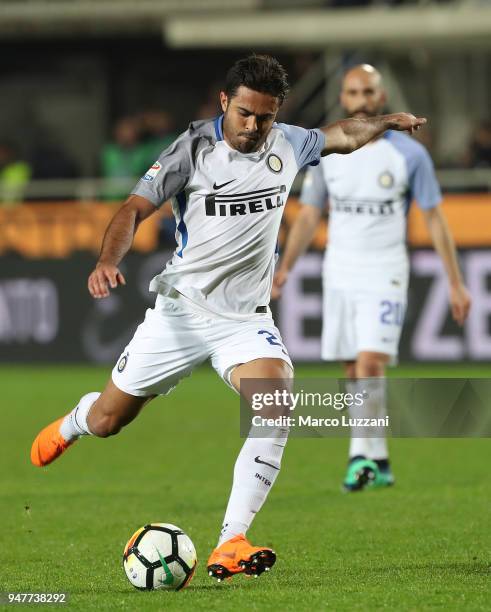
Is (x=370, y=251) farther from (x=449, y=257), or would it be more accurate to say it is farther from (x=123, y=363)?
(x=123, y=363)

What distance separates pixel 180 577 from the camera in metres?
6.06

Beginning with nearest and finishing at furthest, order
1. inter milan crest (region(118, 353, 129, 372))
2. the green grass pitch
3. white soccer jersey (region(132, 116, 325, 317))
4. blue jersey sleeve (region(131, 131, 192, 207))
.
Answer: the green grass pitch
blue jersey sleeve (region(131, 131, 192, 207))
white soccer jersey (region(132, 116, 325, 317))
inter milan crest (region(118, 353, 129, 372))

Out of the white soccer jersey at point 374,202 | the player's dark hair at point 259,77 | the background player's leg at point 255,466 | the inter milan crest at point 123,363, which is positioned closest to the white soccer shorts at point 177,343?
the inter milan crest at point 123,363

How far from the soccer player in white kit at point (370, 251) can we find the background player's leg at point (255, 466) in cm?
277

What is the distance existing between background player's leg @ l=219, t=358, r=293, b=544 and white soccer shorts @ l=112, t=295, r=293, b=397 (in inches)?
8.0

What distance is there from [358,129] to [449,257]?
2.54 meters

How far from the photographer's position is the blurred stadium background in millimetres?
16984

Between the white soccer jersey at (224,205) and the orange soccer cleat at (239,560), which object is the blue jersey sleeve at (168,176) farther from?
the orange soccer cleat at (239,560)

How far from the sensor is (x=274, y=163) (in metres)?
6.61

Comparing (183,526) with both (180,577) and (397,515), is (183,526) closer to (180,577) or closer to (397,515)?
(397,515)

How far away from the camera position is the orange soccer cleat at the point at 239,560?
19.8ft

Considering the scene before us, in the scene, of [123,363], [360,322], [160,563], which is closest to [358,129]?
[123,363]

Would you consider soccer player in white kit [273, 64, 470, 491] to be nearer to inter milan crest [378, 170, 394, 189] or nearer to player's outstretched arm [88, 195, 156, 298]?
inter milan crest [378, 170, 394, 189]

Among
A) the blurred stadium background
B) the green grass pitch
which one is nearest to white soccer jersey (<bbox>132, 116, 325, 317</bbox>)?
the green grass pitch
